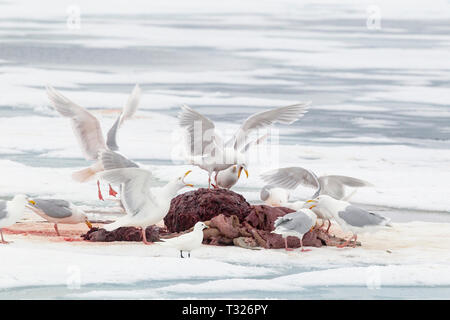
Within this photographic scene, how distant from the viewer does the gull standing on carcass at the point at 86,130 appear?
26.9 feet

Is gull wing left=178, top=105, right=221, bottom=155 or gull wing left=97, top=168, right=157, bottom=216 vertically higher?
gull wing left=178, top=105, right=221, bottom=155

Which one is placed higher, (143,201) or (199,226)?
(143,201)

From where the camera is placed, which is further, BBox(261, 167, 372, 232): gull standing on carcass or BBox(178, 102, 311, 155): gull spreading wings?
BBox(178, 102, 311, 155): gull spreading wings

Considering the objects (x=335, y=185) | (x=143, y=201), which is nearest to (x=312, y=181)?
(x=335, y=185)

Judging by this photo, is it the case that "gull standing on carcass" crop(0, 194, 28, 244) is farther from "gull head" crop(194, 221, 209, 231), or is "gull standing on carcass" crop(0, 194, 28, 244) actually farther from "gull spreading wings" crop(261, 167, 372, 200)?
"gull spreading wings" crop(261, 167, 372, 200)

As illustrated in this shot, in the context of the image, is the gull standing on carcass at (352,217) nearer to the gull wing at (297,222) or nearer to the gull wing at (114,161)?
the gull wing at (297,222)

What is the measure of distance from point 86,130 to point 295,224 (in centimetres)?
245

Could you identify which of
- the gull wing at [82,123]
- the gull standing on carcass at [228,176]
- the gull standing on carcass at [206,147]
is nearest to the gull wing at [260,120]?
the gull standing on carcass at [206,147]

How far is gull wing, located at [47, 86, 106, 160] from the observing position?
8195mm

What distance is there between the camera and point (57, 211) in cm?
715

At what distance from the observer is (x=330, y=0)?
26906 mm

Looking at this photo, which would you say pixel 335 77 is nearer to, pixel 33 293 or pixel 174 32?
pixel 174 32

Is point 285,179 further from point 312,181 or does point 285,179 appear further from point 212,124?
point 212,124

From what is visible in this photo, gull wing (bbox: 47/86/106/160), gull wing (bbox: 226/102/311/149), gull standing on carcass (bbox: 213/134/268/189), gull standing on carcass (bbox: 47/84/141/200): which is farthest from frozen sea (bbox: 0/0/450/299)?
gull standing on carcass (bbox: 213/134/268/189)
